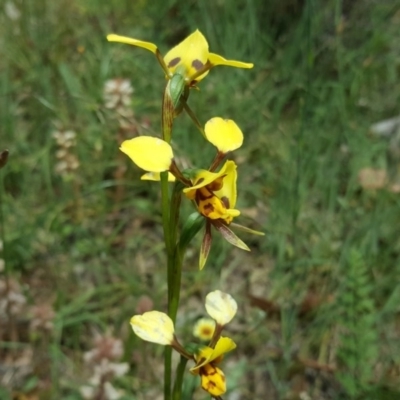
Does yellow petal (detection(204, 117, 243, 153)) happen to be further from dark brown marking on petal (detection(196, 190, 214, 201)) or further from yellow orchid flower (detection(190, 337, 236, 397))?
yellow orchid flower (detection(190, 337, 236, 397))

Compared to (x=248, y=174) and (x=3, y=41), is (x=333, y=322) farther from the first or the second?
(x=3, y=41)

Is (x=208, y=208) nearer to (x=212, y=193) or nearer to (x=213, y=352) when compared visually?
(x=212, y=193)

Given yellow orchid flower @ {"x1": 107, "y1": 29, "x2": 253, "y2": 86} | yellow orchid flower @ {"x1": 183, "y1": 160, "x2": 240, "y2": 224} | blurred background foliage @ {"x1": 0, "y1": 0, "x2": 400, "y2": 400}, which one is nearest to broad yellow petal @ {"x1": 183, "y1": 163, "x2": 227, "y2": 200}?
yellow orchid flower @ {"x1": 183, "y1": 160, "x2": 240, "y2": 224}

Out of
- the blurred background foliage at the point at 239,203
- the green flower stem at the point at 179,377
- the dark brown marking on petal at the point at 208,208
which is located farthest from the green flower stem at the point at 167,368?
the blurred background foliage at the point at 239,203

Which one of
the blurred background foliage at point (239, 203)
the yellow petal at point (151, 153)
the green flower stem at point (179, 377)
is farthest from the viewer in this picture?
the blurred background foliage at point (239, 203)

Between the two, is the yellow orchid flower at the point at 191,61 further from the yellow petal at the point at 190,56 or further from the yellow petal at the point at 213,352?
the yellow petal at the point at 213,352

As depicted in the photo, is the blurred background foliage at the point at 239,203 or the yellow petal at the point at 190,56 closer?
the yellow petal at the point at 190,56

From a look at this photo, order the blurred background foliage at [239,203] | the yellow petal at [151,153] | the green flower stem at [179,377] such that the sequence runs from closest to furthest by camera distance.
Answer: the yellow petal at [151,153] < the green flower stem at [179,377] < the blurred background foliage at [239,203]
